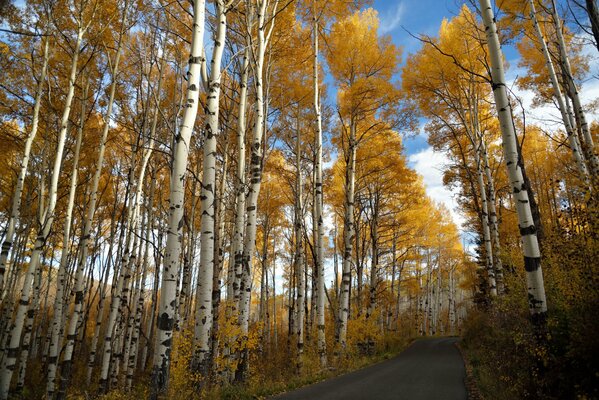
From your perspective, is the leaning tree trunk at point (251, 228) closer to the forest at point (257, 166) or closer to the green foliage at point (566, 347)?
the forest at point (257, 166)

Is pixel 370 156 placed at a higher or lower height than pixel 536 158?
lower

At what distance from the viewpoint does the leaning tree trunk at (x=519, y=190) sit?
377cm

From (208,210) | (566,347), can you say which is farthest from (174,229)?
(566,347)

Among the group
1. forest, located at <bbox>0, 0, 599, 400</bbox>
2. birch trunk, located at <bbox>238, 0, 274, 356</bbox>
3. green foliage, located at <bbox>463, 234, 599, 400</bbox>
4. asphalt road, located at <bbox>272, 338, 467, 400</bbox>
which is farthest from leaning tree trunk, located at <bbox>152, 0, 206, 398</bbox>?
green foliage, located at <bbox>463, 234, 599, 400</bbox>

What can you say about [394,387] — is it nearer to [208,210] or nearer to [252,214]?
[252,214]

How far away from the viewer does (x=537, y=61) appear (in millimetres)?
11961

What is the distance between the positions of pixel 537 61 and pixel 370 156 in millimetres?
6956

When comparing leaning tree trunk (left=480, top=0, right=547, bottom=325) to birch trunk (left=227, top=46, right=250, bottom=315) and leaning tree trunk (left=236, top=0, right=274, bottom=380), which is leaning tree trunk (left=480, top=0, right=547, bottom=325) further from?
birch trunk (left=227, top=46, right=250, bottom=315)

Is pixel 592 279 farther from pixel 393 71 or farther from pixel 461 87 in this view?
pixel 461 87

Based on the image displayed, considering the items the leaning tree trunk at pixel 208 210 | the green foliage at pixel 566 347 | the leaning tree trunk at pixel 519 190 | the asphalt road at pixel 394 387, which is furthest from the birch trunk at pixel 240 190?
the green foliage at pixel 566 347

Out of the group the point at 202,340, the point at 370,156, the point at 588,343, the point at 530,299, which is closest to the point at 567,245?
the point at 530,299

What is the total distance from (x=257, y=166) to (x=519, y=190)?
4.61 meters

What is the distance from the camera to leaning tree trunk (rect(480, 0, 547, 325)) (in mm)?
3770

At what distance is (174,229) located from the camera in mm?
4141
